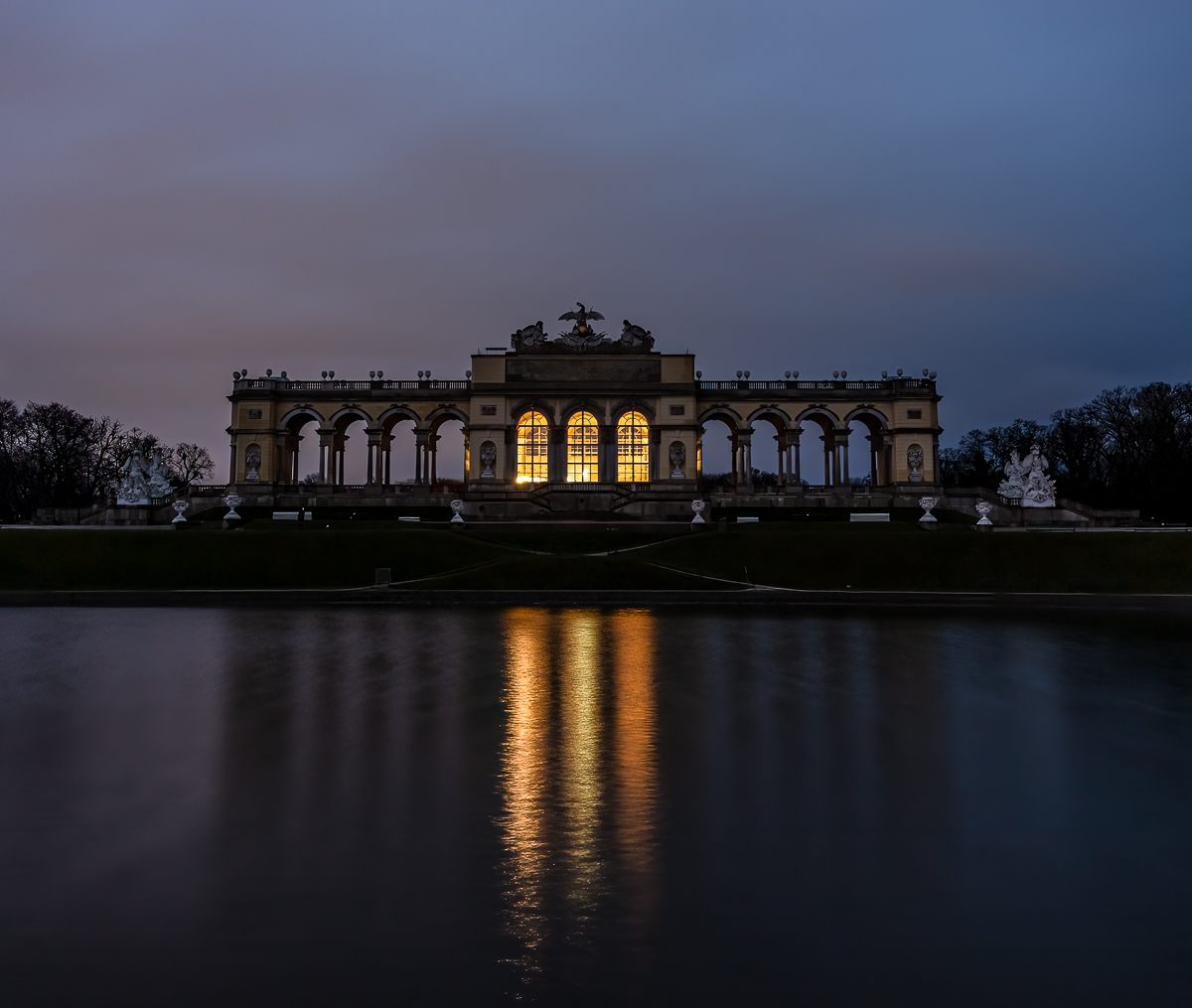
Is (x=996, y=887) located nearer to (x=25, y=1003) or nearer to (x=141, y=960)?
(x=141, y=960)

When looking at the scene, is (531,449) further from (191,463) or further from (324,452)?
(191,463)

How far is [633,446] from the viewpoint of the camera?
74.5 metres

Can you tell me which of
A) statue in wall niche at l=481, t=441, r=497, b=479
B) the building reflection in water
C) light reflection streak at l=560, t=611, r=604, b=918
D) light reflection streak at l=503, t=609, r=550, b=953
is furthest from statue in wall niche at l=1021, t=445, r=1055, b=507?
light reflection streak at l=503, t=609, r=550, b=953

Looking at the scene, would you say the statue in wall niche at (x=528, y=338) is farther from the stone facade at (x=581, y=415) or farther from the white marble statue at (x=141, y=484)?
the white marble statue at (x=141, y=484)

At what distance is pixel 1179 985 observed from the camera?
5070mm

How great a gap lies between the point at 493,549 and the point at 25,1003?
3646 centimetres

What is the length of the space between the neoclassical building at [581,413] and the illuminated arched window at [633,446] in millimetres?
88

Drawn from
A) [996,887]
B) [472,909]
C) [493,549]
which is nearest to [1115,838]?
[996,887]

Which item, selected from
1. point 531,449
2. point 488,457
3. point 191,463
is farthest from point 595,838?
point 191,463

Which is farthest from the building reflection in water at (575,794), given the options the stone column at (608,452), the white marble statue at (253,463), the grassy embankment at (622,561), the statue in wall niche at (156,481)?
the white marble statue at (253,463)

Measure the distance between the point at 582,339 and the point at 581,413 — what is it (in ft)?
21.7

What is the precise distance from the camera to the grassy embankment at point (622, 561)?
34094 mm

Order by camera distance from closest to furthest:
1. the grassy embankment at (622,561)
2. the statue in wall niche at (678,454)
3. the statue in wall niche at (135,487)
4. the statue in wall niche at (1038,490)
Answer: the grassy embankment at (622,561), the statue in wall niche at (1038,490), the statue in wall niche at (135,487), the statue in wall niche at (678,454)

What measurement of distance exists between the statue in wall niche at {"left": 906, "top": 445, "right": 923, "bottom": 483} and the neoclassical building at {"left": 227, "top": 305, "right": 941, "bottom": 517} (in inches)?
3.4
